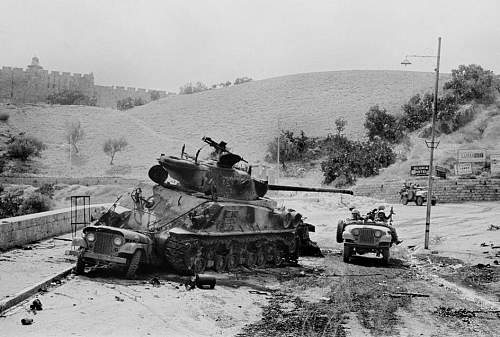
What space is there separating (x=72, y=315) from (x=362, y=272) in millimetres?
8898

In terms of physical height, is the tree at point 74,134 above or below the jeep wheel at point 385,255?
above

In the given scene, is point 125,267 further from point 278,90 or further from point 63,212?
point 278,90

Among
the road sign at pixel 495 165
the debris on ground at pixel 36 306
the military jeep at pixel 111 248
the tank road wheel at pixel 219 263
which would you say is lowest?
the tank road wheel at pixel 219 263

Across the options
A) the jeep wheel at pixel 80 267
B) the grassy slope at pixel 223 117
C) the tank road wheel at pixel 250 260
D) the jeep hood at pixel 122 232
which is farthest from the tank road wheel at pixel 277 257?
the grassy slope at pixel 223 117

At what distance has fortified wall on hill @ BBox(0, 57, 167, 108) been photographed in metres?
92.2

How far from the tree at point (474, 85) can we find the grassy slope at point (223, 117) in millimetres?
13421

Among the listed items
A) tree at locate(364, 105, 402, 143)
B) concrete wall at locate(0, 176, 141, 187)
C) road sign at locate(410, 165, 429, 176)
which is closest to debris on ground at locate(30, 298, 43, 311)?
road sign at locate(410, 165, 429, 176)

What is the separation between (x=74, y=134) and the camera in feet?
219

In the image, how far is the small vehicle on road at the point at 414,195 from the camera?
37.8 m

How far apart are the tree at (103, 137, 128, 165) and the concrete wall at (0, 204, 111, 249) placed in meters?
44.2

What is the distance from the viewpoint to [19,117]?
73.8 meters

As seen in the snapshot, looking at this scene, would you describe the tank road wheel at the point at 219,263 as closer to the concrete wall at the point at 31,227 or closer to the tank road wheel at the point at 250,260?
the tank road wheel at the point at 250,260

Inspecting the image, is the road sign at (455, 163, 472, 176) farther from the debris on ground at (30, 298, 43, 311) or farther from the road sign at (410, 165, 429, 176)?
the debris on ground at (30, 298, 43, 311)

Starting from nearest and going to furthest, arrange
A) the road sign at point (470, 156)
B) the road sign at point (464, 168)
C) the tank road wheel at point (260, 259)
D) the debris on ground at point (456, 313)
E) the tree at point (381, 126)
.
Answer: the debris on ground at point (456, 313)
the tank road wheel at point (260, 259)
the road sign at point (464, 168)
the road sign at point (470, 156)
the tree at point (381, 126)
